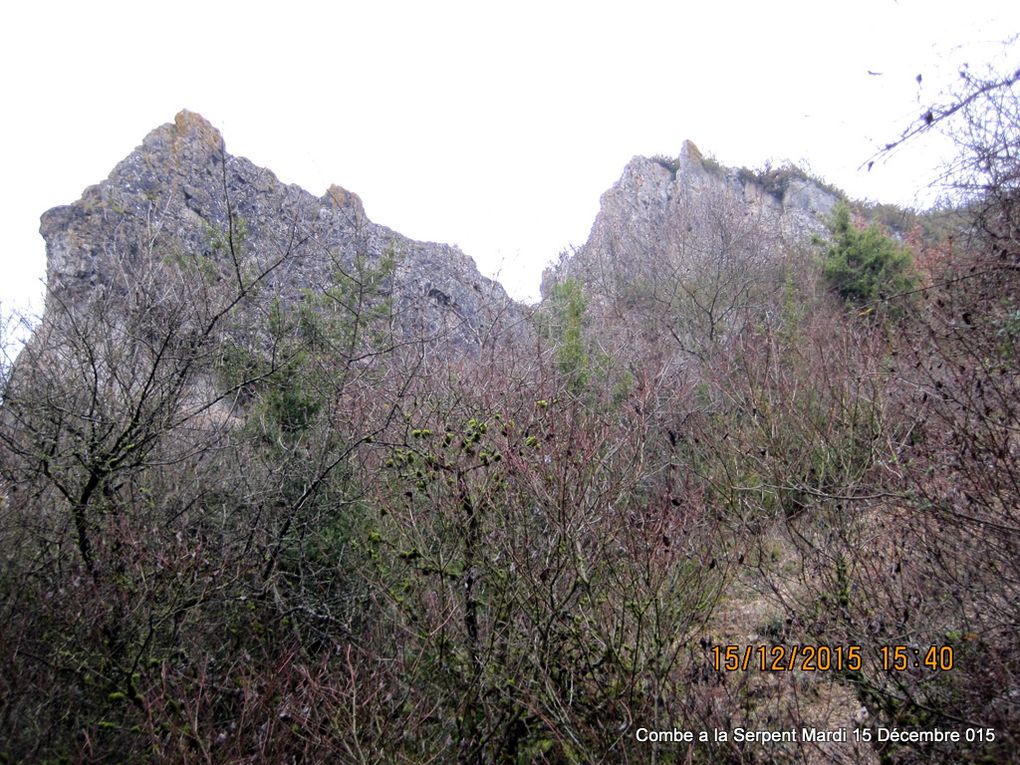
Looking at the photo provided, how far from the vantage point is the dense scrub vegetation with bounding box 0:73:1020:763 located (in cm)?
321

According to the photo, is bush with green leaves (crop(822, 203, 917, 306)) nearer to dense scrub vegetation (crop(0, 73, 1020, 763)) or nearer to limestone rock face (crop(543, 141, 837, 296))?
limestone rock face (crop(543, 141, 837, 296))

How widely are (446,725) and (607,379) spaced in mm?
6862

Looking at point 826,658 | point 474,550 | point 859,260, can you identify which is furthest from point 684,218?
point 474,550

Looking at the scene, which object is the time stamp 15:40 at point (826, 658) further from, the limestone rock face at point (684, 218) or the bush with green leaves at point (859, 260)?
the limestone rock face at point (684, 218)

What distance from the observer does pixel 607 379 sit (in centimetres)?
975

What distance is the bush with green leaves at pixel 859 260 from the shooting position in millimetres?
13430

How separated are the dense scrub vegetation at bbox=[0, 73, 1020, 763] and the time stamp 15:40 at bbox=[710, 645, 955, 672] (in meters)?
0.06

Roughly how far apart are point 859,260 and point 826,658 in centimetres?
1223

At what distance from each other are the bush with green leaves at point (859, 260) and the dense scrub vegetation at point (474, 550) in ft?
23.5

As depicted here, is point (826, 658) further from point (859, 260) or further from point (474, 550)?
point (859, 260)

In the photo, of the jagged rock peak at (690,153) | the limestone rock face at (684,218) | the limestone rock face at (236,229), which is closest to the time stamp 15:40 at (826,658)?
the limestone rock face at (236,229)

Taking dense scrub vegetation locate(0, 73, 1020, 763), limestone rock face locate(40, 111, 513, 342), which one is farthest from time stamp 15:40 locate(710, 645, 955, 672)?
limestone rock face locate(40, 111, 513, 342)

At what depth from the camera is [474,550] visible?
140 inches

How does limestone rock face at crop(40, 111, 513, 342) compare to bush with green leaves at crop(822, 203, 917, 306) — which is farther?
bush with green leaves at crop(822, 203, 917, 306)
